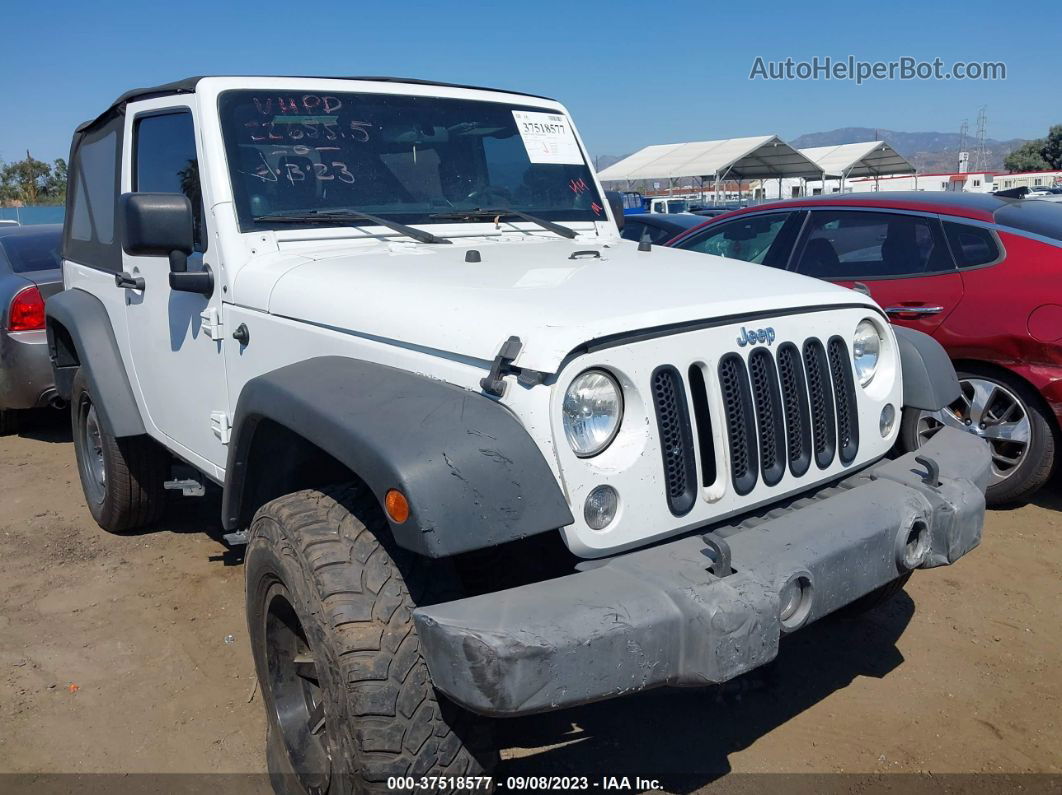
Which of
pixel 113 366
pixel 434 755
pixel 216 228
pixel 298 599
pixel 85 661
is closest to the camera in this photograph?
pixel 434 755

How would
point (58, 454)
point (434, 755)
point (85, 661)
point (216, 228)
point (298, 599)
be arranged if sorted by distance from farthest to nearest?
point (58, 454), point (85, 661), point (216, 228), point (298, 599), point (434, 755)

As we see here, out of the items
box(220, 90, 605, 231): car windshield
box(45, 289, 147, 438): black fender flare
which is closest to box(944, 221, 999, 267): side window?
box(220, 90, 605, 231): car windshield

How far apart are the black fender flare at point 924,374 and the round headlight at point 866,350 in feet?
0.48

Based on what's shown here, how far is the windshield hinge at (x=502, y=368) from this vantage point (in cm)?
210

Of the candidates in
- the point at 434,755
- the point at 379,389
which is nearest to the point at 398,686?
the point at 434,755

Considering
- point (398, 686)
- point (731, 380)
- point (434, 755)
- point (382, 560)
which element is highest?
point (731, 380)

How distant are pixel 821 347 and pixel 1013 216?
10.2 feet

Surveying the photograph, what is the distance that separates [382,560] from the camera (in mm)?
2203

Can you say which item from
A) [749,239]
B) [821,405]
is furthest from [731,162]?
[821,405]

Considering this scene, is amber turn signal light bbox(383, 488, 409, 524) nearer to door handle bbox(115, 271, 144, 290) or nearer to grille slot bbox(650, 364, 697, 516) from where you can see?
grille slot bbox(650, 364, 697, 516)

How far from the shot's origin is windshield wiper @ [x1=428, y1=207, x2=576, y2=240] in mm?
3469

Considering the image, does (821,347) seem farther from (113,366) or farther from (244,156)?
(113,366)

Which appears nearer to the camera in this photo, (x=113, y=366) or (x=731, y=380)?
(x=731, y=380)

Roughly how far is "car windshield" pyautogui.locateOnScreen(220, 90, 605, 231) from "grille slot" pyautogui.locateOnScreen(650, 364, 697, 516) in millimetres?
1499
